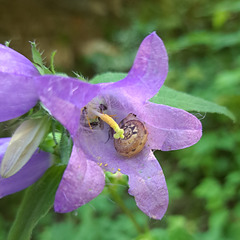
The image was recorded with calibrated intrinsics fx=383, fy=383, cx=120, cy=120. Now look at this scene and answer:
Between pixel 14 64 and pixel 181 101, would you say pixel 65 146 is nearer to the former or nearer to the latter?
pixel 14 64

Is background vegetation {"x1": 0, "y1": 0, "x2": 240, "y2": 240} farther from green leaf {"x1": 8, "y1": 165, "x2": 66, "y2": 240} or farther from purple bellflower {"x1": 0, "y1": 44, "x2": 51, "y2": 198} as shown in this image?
purple bellflower {"x1": 0, "y1": 44, "x2": 51, "y2": 198}

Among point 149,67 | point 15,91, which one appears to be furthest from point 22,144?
point 149,67

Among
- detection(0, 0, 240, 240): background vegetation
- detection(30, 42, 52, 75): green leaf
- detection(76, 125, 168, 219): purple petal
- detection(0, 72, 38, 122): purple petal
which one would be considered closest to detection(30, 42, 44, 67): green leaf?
detection(30, 42, 52, 75): green leaf

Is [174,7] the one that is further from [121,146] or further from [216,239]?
[121,146]

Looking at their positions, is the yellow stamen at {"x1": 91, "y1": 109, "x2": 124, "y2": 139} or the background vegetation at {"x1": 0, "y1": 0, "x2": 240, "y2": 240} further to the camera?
the background vegetation at {"x1": 0, "y1": 0, "x2": 240, "y2": 240}

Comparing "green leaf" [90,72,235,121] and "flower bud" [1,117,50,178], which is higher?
"flower bud" [1,117,50,178]

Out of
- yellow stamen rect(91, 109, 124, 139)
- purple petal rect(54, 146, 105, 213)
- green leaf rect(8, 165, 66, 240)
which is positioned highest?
purple petal rect(54, 146, 105, 213)
